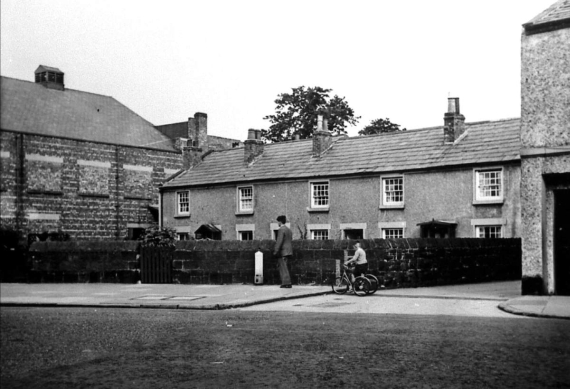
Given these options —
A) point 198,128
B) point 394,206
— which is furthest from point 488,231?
point 198,128

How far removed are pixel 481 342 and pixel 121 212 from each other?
111 ft

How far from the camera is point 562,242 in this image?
16.5m

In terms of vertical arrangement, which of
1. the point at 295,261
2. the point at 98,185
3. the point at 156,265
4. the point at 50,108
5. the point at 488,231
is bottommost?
the point at 156,265

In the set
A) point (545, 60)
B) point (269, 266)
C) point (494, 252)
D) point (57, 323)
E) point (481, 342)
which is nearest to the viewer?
point (481, 342)

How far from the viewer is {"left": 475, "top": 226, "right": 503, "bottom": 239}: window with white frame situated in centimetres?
2787

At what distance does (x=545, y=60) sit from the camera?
16.4 m

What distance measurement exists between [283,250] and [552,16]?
9.32 metres

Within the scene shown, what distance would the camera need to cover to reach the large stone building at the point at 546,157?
16.2 m

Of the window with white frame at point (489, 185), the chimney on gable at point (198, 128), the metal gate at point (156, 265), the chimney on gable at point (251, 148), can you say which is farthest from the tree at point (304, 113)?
the metal gate at point (156, 265)

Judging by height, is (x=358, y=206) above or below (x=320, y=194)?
below

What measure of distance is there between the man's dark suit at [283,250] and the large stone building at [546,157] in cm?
637

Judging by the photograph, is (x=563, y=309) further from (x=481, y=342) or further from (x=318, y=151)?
(x=318, y=151)

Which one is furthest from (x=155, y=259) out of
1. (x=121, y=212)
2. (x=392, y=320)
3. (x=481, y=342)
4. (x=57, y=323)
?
(x=121, y=212)

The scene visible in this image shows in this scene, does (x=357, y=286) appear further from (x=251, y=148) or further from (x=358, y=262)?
(x=251, y=148)
